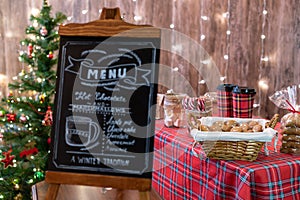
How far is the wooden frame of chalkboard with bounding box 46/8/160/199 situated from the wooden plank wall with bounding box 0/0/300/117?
81.3 inches

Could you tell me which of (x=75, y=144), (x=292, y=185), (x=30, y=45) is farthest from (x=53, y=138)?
(x=30, y=45)

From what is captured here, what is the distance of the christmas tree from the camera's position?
2432 mm

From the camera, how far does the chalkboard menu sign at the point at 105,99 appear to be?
1.21m

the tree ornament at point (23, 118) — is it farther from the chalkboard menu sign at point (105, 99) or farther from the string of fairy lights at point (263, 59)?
the string of fairy lights at point (263, 59)

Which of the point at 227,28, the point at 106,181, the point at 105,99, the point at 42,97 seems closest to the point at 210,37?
the point at 227,28

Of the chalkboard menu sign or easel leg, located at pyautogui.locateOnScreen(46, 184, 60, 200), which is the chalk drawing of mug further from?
easel leg, located at pyautogui.locateOnScreen(46, 184, 60, 200)

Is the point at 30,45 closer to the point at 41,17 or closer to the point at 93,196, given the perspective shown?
the point at 41,17

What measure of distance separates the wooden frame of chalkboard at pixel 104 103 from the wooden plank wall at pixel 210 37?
2.06 metres

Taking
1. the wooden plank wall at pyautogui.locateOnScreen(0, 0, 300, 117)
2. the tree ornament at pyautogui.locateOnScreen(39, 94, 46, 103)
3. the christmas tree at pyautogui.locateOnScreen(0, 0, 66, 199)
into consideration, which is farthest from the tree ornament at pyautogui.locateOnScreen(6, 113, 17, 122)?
the wooden plank wall at pyautogui.locateOnScreen(0, 0, 300, 117)

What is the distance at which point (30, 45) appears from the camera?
247 centimetres

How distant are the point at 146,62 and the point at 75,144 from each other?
0.38 metres

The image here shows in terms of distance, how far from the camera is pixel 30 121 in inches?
96.3

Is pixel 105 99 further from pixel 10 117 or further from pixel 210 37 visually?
pixel 210 37

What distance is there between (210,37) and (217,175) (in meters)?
2.16
